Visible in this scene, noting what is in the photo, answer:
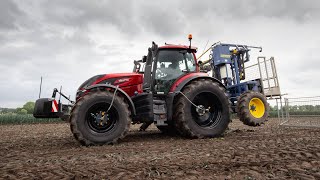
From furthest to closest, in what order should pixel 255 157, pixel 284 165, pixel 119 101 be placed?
1. pixel 119 101
2. pixel 255 157
3. pixel 284 165

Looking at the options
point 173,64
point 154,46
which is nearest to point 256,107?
point 173,64

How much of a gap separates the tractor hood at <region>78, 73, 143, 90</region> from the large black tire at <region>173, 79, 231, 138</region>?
114 centimetres

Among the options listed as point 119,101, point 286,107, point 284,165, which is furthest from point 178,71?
point 286,107

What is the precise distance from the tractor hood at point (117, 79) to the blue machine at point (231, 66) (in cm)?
Answer: 516

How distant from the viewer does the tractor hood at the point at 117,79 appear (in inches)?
239

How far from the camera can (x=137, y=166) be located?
3332mm

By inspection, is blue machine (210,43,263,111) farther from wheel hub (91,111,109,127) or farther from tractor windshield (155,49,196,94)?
wheel hub (91,111,109,127)

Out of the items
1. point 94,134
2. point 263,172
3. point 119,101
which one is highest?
point 119,101

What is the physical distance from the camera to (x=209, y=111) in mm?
6680

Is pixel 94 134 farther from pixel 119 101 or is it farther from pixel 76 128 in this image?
pixel 119 101

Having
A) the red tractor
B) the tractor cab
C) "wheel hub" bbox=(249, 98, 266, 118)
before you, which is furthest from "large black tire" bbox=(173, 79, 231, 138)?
"wheel hub" bbox=(249, 98, 266, 118)

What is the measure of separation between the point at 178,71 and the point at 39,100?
3.28 metres

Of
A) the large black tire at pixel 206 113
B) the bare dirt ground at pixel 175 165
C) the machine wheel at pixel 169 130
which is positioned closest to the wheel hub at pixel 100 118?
the bare dirt ground at pixel 175 165

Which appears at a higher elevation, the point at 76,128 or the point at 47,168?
the point at 76,128
